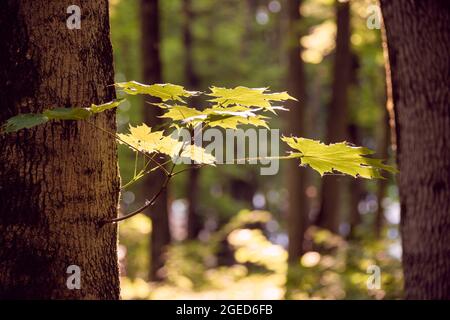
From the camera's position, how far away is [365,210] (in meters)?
28.1

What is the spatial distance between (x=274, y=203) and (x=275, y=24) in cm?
1122

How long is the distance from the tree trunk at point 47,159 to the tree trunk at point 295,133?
8031 millimetres

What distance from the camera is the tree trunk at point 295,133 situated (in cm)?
1022

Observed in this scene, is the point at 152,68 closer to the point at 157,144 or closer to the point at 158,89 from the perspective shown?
the point at 157,144

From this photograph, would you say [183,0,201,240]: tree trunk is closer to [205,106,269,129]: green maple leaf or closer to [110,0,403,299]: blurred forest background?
[110,0,403,299]: blurred forest background

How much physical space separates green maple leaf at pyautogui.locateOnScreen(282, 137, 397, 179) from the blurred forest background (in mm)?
1980

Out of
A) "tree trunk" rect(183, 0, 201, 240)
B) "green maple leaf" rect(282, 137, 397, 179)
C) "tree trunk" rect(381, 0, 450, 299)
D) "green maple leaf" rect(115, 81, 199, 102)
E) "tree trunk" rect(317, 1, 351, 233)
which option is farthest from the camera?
"tree trunk" rect(183, 0, 201, 240)

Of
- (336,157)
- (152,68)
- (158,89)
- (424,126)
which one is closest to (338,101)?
(152,68)

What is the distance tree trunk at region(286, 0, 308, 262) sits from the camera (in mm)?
10219

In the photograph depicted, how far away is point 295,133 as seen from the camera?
1012 centimetres

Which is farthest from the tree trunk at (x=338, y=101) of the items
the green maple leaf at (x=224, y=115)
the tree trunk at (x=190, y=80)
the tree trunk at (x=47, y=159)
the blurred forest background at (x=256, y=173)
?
the tree trunk at (x=47, y=159)

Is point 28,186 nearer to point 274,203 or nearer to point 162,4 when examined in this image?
point 162,4

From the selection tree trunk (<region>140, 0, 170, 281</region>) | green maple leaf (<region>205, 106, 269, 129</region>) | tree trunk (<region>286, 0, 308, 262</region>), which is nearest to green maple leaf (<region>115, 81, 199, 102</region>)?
green maple leaf (<region>205, 106, 269, 129</region>)
